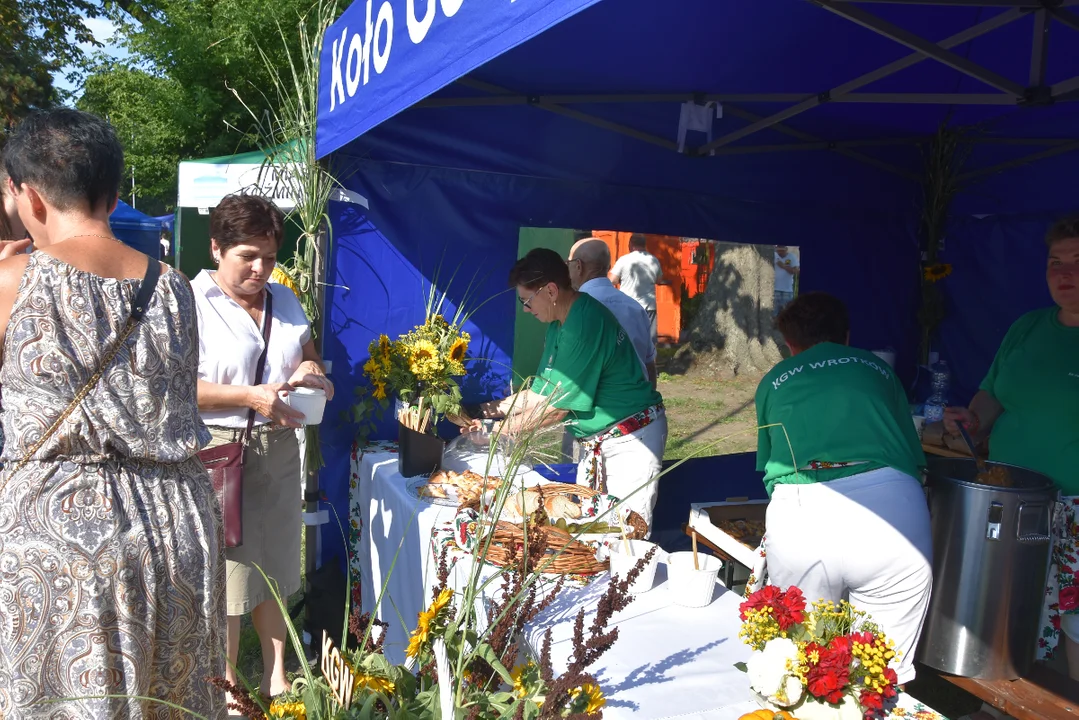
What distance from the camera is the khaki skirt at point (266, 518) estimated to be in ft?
8.34

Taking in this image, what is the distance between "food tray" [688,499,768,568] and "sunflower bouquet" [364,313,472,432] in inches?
42.2

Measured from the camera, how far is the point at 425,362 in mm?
3176

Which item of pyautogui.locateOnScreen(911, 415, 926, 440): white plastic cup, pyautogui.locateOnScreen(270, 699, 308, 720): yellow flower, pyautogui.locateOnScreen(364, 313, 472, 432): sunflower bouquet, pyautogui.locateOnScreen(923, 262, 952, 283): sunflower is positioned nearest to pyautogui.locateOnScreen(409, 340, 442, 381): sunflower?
pyautogui.locateOnScreen(364, 313, 472, 432): sunflower bouquet

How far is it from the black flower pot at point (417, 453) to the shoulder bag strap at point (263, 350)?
68cm

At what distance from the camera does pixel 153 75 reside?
499 inches

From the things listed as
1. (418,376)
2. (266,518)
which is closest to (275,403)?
(266,518)

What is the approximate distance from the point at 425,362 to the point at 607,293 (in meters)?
1.00

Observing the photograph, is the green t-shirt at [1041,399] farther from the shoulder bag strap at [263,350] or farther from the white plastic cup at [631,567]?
the shoulder bag strap at [263,350]

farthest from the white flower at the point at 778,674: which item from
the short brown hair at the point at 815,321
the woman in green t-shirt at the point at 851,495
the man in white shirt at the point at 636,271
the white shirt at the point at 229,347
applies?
the man in white shirt at the point at 636,271

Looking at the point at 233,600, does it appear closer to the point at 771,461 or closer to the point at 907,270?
the point at 771,461

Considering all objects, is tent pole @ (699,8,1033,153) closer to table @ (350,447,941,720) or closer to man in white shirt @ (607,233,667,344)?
man in white shirt @ (607,233,667,344)

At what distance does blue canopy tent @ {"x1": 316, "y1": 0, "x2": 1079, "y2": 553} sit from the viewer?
8.02 feet

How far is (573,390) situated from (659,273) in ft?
5.37

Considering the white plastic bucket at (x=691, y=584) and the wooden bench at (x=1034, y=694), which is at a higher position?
the white plastic bucket at (x=691, y=584)
